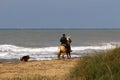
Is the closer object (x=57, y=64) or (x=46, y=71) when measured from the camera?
(x=46, y=71)

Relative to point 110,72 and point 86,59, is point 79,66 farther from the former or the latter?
point 110,72

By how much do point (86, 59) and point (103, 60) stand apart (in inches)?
23.0

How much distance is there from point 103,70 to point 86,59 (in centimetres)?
112

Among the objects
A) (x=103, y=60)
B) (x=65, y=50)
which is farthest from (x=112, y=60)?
(x=65, y=50)

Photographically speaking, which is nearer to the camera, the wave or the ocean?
the wave

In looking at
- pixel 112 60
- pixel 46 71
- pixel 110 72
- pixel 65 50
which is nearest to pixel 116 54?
pixel 112 60

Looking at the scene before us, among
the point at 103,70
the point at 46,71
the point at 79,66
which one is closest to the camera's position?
the point at 103,70

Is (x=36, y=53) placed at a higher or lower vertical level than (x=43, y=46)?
lower

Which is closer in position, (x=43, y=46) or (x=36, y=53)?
(x=36, y=53)

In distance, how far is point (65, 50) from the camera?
2288 cm

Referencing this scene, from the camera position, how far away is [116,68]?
9.62m

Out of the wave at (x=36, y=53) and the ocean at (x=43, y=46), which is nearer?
the wave at (x=36, y=53)

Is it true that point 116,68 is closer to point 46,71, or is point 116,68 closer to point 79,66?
point 79,66

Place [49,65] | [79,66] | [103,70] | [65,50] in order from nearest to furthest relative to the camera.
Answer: [103,70] → [79,66] → [49,65] → [65,50]
